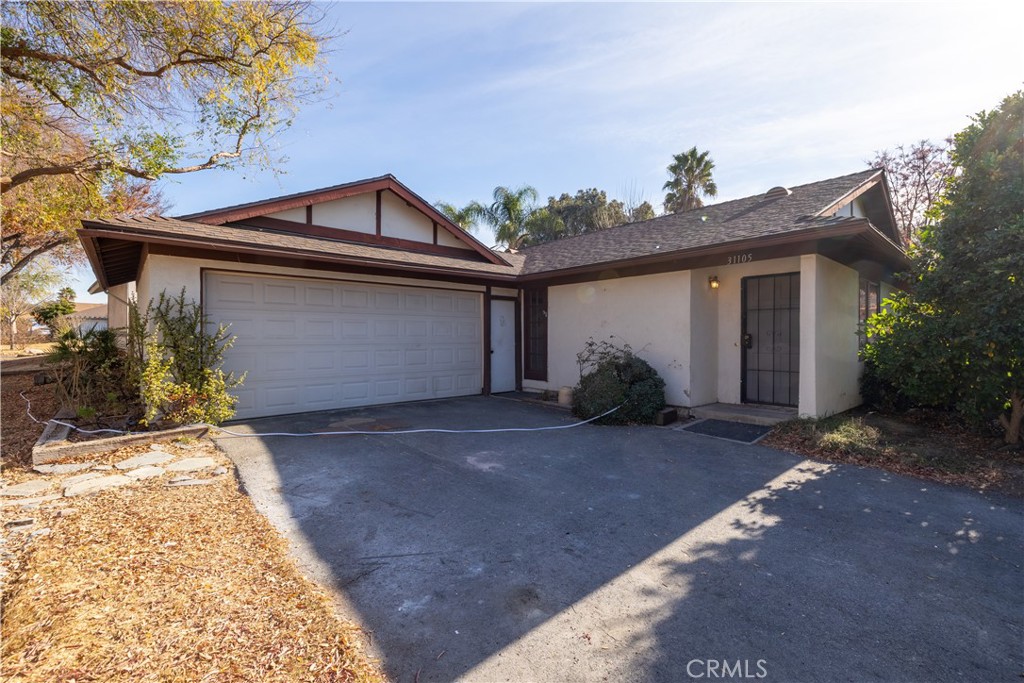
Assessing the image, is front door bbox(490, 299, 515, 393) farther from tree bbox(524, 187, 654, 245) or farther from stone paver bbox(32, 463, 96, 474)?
tree bbox(524, 187, 654, 245)

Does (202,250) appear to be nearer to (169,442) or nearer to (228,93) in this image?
(169,442)

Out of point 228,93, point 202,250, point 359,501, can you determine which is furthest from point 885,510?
point 228,93

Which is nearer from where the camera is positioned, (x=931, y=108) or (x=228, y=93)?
(x=931, y=108)

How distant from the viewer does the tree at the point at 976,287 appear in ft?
16.6

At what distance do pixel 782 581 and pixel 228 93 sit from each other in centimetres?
1174

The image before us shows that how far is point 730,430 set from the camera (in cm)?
683

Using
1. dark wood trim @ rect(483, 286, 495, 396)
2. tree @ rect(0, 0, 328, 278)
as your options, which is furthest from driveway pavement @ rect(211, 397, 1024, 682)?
tree @ rect(0, 0, 328, 278)

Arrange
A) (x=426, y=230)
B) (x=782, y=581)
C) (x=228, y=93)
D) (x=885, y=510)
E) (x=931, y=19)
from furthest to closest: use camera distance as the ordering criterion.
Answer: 1. (x=426, y=230)
2. (x=228, y=93)
3. (x=931, y=19)
4. (x=885, y=510)
5. (x=782, y=581)

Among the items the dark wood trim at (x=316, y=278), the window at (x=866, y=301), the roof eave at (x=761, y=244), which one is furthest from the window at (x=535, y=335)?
the window at (x=866, y=301)

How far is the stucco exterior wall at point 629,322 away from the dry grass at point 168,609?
6.45m

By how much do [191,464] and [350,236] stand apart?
5.50 meters

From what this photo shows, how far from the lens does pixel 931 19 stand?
5668 millimetres

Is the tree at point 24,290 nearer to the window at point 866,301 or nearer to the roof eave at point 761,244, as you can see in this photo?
the roof eave at point 761,244

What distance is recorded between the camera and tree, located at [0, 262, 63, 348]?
24.0 m
